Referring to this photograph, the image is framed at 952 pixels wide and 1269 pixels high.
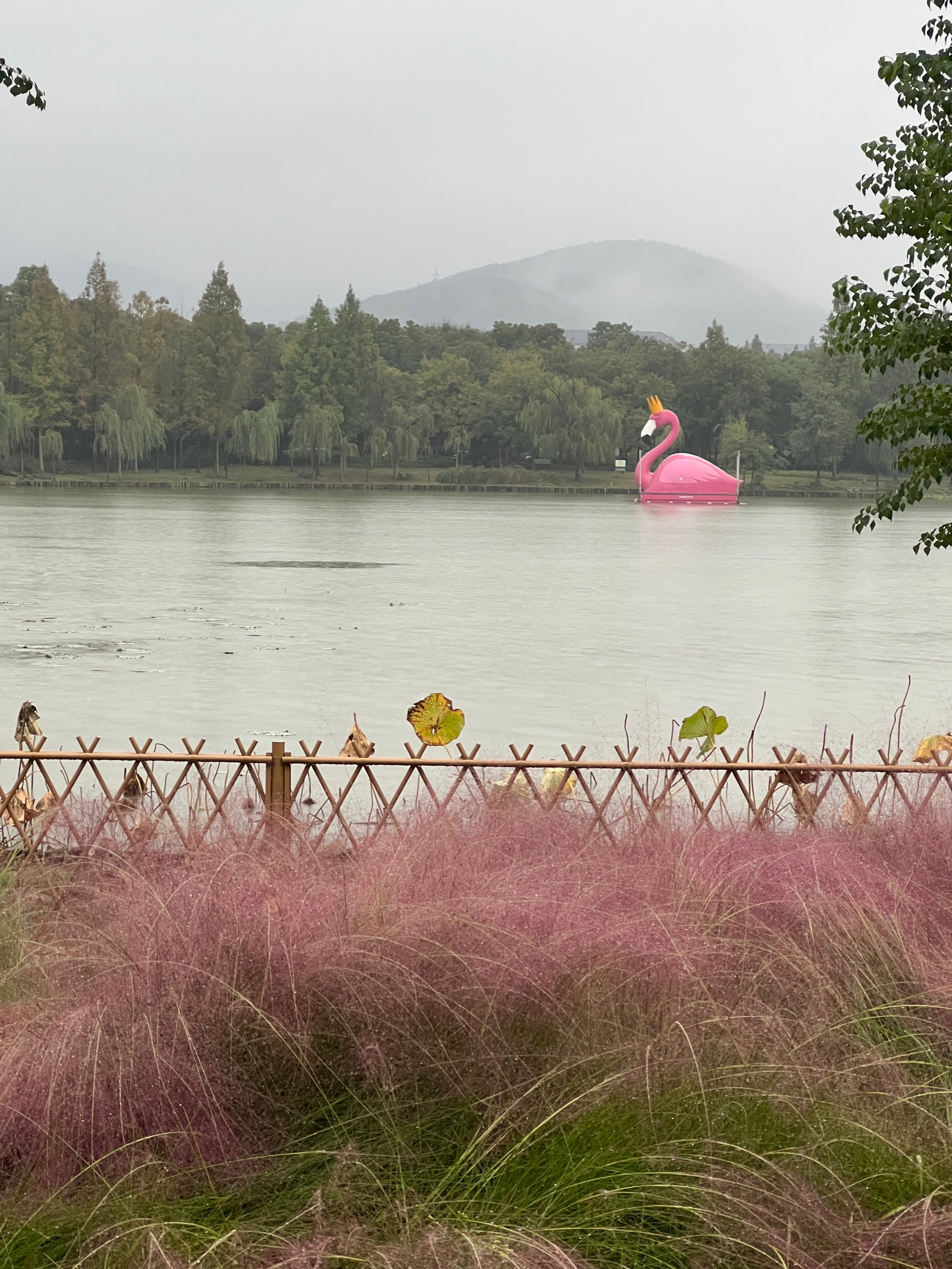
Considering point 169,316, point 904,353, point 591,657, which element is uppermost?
point 169,316

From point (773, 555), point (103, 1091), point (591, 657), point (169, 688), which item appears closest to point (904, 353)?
point (103, 1091)

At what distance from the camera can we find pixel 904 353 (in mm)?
6848

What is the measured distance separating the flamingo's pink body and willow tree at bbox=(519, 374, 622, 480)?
43.7 feet

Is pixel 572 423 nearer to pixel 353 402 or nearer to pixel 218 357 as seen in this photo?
pixel 353 402

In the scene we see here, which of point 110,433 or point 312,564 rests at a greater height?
point 110,433

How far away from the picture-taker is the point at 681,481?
226ft

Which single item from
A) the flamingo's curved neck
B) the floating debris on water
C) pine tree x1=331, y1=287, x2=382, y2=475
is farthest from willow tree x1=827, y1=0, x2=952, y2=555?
pine tree x1=331, y1=287, x2=382, y2=475

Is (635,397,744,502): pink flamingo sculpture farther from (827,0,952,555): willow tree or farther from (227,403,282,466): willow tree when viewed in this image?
(827,0,952,555): willow tree

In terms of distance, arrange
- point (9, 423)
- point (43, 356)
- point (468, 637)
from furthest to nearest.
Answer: point (43, 356), point (9, 423), point (468, 637)

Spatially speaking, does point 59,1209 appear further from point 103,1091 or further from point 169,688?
point 169,688

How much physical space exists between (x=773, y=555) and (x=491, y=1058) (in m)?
30.0

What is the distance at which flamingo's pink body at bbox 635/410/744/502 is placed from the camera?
68750 millimetres

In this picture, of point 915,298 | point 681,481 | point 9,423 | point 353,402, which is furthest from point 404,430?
point 915,298

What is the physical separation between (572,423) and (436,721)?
78.2 metres
